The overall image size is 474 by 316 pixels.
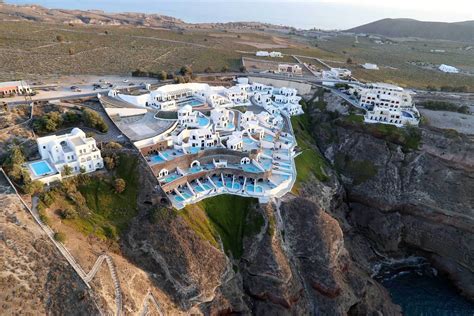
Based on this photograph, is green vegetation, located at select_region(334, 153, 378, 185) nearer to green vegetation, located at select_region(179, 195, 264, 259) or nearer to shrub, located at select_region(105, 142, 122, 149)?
green vegetation, located at select_region(179, 195, 264, 259)

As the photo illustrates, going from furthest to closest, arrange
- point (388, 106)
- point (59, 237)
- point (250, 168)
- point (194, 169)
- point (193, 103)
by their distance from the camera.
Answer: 1. point (388, 106)
2. point (193, 103)
3. point (250, 168)
4. point (194, 169)
5. point (59, 237)

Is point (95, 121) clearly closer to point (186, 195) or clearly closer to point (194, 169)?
point (194, 169)

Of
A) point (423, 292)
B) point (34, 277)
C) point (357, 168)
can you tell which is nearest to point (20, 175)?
point (34, 277)

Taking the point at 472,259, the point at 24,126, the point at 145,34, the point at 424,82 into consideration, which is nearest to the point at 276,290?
the point at 472,259

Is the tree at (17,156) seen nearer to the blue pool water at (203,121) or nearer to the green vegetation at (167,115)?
the green vegetation at (167,115)

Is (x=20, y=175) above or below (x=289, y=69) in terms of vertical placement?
below

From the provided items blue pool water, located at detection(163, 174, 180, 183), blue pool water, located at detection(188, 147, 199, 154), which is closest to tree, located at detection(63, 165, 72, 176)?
blue pool water, located at detection(163, 174, 180, 183)

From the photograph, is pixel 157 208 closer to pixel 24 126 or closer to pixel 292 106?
pixel 24 126
